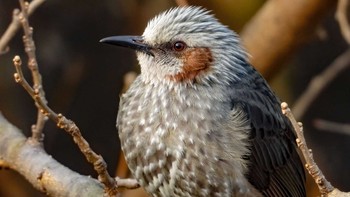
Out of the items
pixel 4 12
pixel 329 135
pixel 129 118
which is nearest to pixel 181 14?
pixel 129 118

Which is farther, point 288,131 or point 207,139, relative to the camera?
point 288,131

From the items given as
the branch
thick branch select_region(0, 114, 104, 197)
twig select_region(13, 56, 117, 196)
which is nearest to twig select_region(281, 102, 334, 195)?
the branch

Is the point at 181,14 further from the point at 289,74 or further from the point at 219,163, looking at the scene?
the point at 289,74

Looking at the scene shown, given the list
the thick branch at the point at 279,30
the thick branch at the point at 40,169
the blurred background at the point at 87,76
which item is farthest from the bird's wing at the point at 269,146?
the blurred background at the point at 87,76

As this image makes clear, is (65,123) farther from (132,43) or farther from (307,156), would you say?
(307,156)

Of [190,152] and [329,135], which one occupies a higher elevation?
[190,152]

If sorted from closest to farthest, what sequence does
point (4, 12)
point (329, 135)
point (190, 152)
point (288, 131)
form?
1. point (190, 152)
2. point (288, 131)
3. point (4, 12)
4. point (329, 135)

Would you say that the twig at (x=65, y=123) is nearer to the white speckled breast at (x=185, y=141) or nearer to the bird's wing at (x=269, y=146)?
the white speckled breast at (x=185, y=141)
